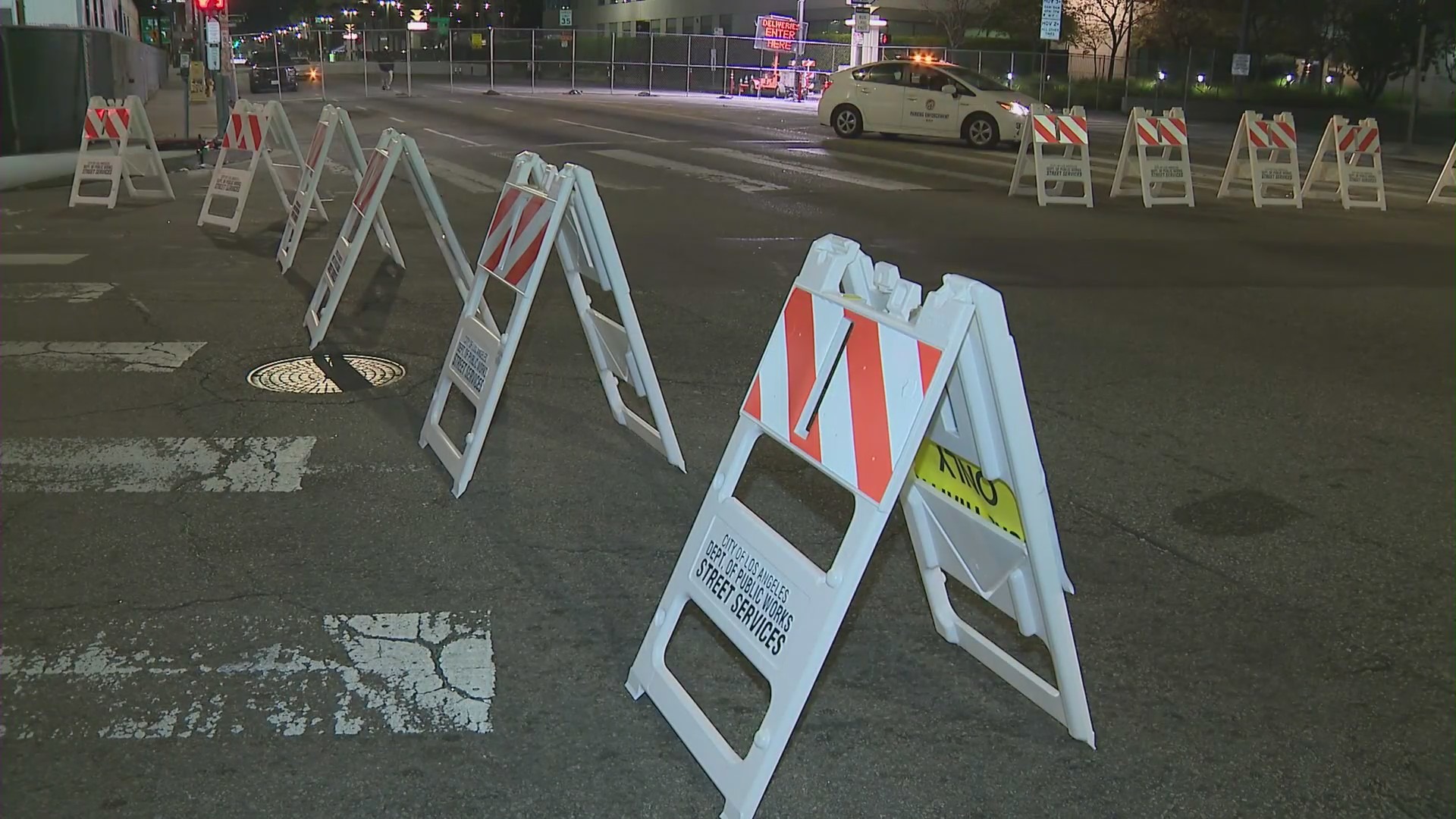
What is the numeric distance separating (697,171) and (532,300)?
13023 millimetres

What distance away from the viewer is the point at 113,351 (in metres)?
7.39

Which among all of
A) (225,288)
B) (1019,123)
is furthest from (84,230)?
(1019,123)

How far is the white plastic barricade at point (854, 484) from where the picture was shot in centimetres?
296

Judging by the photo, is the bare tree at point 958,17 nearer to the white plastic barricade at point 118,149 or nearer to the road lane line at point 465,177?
the road lane line at point 465,177

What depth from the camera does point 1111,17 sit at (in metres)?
51.2

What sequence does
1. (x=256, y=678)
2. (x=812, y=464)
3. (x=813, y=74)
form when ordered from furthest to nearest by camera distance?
(x=813, y=74) → (x=256, y=678) → (x=812, y=464)

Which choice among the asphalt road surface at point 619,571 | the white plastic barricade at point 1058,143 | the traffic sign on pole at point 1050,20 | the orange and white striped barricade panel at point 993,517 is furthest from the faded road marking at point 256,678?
the traffic sign on pole at point 1050,20

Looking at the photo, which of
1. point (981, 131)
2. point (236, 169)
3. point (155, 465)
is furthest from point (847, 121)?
point (155, 465)

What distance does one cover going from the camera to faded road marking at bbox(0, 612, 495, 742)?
346 cm

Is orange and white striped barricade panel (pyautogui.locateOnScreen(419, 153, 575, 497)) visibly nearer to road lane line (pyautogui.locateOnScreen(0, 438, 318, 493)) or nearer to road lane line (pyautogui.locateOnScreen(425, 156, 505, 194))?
road lane line (pyautogui.locateOnScreen(0, 438, 318, 493))

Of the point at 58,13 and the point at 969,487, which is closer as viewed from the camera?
the point at 969,487

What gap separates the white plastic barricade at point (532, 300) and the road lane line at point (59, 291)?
447cm

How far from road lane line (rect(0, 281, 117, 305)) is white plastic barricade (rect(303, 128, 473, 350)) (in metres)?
2.27

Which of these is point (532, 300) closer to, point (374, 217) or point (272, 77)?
point (374, 217)
